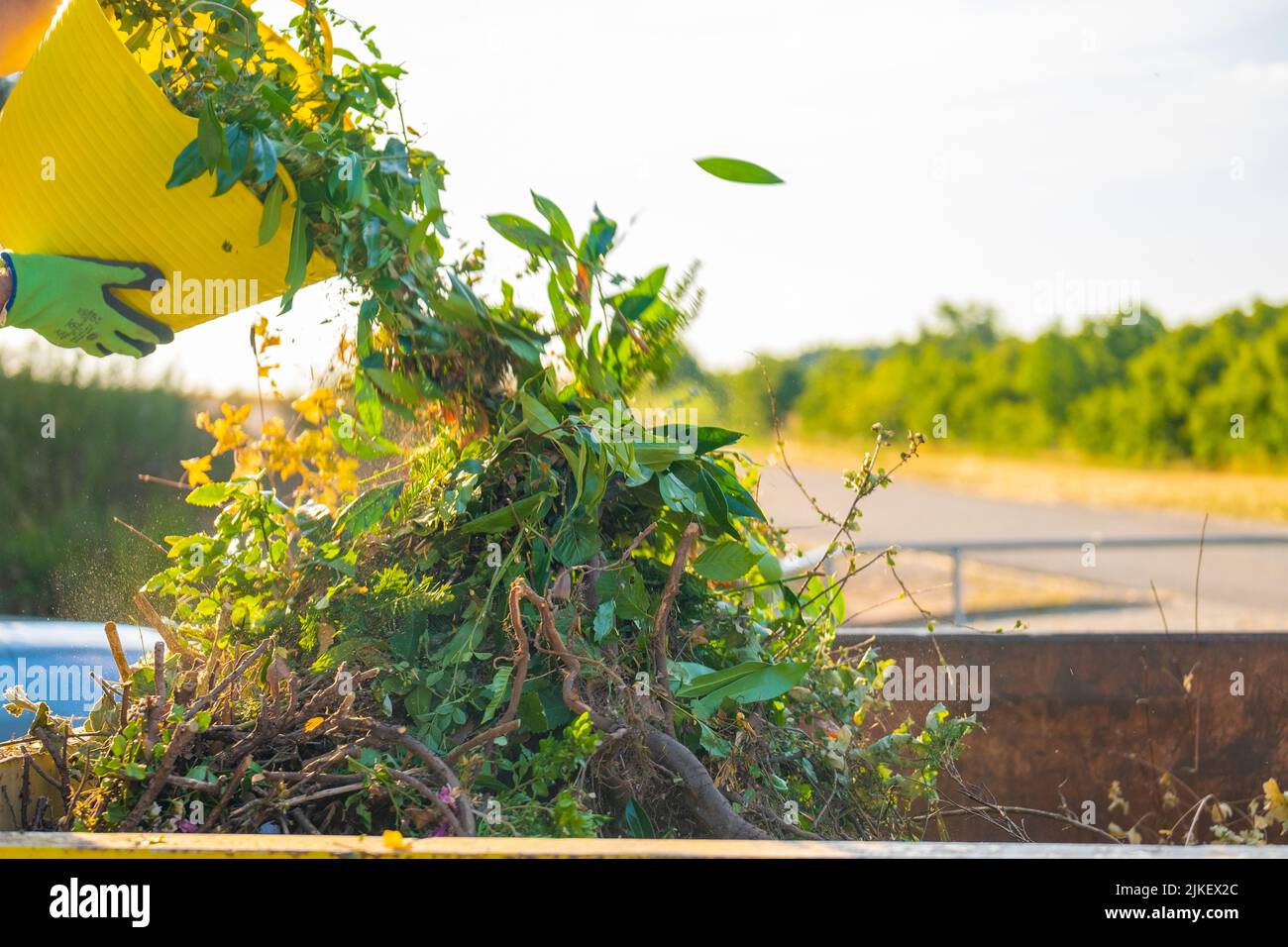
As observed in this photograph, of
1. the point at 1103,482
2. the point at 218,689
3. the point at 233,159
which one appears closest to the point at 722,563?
the point at 218,689

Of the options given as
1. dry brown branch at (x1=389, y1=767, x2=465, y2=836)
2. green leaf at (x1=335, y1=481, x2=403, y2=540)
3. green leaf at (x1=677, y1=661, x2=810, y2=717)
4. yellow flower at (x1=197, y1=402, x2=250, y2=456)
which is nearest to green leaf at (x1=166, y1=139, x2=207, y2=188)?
green leaf at (x1=335, y1=481, x2=403, y2=540)

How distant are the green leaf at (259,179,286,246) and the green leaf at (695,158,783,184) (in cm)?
81

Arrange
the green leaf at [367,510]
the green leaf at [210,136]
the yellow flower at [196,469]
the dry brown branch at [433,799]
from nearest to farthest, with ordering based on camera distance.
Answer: the dry brown branch at [433,799]
the green leaf at [210,136]
the green leaf at [367,510]
the yellow flower at [196,469]

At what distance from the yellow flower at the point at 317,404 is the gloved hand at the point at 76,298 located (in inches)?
15.9

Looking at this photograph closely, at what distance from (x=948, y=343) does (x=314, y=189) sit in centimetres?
3763

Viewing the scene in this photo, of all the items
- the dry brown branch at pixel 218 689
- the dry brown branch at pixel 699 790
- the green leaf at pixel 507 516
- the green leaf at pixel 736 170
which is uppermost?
the green leaf at pixel 736 170

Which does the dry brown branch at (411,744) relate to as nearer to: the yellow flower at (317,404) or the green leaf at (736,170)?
the yellow flower at (317,404)

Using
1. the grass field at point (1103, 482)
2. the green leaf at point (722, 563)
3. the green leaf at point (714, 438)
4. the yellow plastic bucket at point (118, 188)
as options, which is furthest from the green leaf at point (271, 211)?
the grass field at point (1103, 482)

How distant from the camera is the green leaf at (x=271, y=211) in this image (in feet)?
7.48

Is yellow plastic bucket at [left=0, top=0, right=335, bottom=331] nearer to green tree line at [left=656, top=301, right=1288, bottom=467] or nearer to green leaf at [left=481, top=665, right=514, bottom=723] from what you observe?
green leaf at [left=481, top=665, right=514, bottom=723]

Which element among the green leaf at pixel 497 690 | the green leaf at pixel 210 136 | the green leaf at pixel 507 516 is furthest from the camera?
the green leaf at pixel 507 516

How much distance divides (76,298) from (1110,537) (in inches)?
591

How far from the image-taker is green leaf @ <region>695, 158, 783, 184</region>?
2.22 metres
